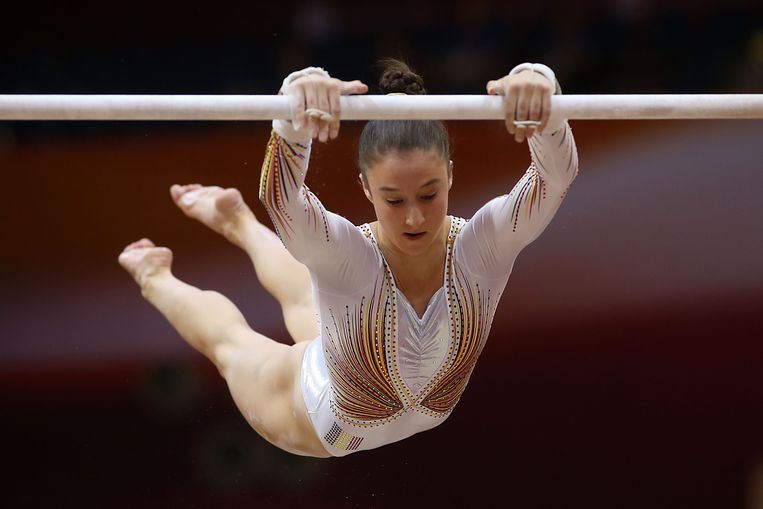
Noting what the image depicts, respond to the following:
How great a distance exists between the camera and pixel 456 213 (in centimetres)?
359

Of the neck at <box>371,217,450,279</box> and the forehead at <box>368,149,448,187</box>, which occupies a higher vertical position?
the forehead at <box>368,149,448,187</box>

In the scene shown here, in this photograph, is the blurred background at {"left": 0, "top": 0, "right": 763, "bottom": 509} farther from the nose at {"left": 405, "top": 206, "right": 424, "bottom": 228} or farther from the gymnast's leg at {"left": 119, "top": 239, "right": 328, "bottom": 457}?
the nose at {"left": 405, "top": 206, "right": 424, "bottom": 228}

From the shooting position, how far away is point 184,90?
3.72 meters

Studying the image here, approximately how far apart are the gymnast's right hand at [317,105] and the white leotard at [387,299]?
0.16 ft

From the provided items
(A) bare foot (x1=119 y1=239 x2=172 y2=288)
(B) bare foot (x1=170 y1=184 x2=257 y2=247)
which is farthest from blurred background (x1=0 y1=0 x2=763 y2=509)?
(A) bare foot (x1=119 y1=239 x2=172 y2=288)

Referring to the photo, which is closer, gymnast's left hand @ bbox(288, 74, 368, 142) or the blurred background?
gymnast's left hand @ bbox(288, 74, 368, 142)

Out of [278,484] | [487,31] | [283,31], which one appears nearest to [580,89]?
[487,31]

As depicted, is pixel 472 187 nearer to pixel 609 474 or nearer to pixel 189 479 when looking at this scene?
pixel 609 474

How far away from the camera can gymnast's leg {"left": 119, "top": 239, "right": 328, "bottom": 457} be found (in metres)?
2.44

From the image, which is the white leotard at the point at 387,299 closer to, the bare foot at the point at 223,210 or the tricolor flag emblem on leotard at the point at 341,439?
the tricolor flag emblem on leotard at the point at 341,439

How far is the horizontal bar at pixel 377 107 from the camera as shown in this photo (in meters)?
1.73

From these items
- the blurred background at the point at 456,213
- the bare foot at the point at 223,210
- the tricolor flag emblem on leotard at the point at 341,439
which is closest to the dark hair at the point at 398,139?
the tricolor flag emblem on leotard at the point at 341,439

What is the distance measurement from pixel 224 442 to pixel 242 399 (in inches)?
48.2

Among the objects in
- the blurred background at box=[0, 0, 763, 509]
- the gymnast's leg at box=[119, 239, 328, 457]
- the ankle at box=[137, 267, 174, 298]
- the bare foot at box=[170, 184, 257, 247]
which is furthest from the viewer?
the blurred background at box=[0, 0, 763, 509]
